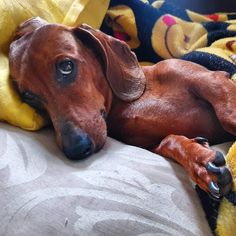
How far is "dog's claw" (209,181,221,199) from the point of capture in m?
0.87

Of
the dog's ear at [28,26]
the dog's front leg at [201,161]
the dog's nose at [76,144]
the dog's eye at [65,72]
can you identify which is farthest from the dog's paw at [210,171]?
the dog's ear at [28,26]

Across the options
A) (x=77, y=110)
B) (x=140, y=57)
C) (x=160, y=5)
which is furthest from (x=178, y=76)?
(x=160, y=5)

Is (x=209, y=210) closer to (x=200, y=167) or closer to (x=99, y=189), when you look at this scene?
(x=200, y=167)

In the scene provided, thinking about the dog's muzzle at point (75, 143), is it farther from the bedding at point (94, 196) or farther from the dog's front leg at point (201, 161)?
the dog's front leg at point (201, 161)

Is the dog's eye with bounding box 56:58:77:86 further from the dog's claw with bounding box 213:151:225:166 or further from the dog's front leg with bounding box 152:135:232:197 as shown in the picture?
the dog's claw with bounding box 213:151:225:166

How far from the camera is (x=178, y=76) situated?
1.25 meters

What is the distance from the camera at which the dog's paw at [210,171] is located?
87cm

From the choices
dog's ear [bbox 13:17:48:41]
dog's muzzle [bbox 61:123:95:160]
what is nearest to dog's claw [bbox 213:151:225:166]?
dog's muzzle [bbox 61:123:95:160]

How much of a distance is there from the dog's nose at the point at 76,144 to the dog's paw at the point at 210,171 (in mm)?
236

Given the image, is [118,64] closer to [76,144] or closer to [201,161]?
[76,144]

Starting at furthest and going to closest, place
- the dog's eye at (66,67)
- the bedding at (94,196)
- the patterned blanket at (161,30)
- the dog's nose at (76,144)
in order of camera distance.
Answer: the patterned blanket at (161,30), the dog's eye at (66,67), the dog's nose at (76,144), the bedding at (94,196)

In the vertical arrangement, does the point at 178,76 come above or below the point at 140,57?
above

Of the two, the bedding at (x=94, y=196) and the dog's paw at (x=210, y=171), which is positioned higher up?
the dog's paw at (x=210, y=171)

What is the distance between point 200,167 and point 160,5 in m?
0.94
